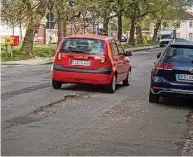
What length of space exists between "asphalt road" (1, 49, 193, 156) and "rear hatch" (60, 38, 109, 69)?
2.36 feet

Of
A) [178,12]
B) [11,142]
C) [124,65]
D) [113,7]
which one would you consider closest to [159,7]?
[178,12]

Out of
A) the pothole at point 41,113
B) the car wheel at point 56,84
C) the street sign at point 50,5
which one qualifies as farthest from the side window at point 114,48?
the street sign at point 50,5

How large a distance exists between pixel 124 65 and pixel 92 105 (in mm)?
4252

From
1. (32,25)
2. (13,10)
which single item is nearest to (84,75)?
(32,25)

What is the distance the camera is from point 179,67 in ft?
36.3

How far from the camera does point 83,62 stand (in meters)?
13.3

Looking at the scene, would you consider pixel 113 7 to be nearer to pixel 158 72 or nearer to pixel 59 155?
pixel 158 72

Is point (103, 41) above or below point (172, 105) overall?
above

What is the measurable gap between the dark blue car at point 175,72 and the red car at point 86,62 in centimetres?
213

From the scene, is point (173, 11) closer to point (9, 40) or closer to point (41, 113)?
point (9, 40)

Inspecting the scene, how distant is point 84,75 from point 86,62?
35 cm

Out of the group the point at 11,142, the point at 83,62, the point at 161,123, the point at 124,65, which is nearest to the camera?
the point at 11,142

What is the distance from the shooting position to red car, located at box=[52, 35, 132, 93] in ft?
43.7

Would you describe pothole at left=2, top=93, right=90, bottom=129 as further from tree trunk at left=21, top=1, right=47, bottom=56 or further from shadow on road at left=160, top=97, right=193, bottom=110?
tree trunk at left=21, top=1, right=47, bottom=56
